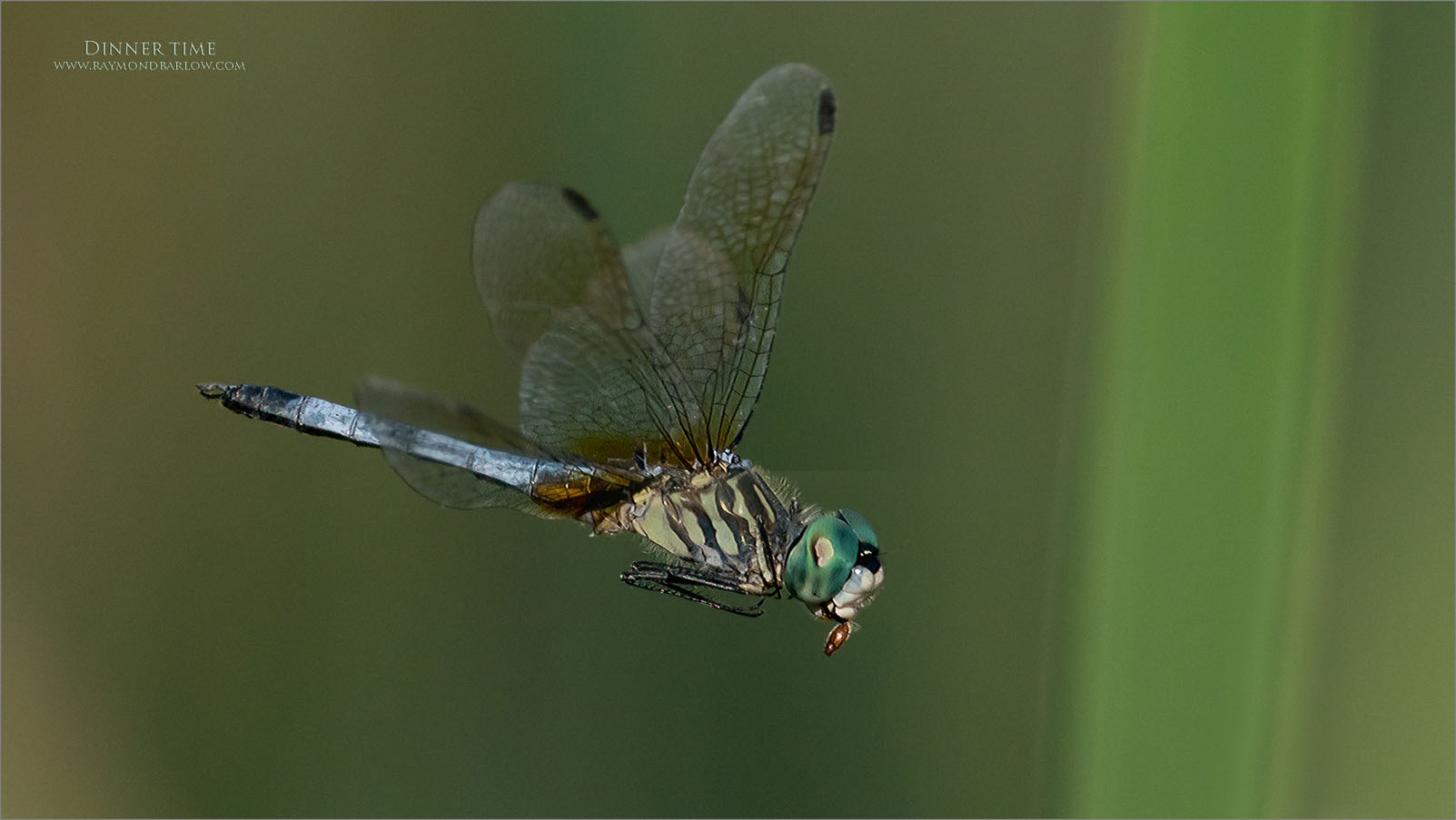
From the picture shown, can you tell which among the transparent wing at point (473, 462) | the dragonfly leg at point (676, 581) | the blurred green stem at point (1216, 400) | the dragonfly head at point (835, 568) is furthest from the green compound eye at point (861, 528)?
the blurred green stem at point (1216, 400)

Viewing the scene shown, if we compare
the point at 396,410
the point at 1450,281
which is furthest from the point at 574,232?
the point at 1450,281

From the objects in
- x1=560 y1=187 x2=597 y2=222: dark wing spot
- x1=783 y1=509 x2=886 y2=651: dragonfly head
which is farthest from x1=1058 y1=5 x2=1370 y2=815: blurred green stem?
x1=560 y1=187 x2=597 y2=222: dark wing spot

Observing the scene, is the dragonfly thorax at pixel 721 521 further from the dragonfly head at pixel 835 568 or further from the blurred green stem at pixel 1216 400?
the blurred green stem at pixel 1216 400

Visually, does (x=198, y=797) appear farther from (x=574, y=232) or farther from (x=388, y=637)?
(x=574, y=232)

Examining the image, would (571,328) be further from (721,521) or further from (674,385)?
(721,521)

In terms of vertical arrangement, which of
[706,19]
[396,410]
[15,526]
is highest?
[706,19]

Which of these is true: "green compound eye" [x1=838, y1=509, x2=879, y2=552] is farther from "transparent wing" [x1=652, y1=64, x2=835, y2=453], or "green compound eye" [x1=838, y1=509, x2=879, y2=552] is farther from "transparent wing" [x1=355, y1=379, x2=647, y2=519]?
"transparent wing" [x1=355, y1=379, x2=647, y2=519]
